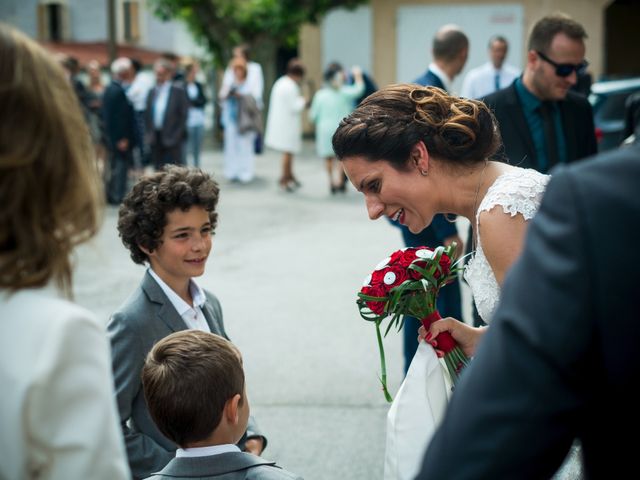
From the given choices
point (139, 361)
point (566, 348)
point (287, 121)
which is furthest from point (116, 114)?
point (566, 348)

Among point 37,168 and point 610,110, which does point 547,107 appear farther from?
point 610,110

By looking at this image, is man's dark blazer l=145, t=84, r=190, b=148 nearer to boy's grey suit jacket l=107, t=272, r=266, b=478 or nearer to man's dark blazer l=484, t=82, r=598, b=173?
man's dark blazer l=484, t=82, r=598, b=173

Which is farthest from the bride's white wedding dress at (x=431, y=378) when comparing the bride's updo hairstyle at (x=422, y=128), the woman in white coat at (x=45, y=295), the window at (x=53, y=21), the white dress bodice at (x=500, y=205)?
the window at (x=53, y=21)

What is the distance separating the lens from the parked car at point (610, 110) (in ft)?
42.1

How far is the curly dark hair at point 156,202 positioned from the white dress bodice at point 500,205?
3.89 feet

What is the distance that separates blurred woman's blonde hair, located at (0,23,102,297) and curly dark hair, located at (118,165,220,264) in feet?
6.53

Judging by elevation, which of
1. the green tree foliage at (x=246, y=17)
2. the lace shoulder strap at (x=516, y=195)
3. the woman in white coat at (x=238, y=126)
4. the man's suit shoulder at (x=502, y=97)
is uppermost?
the green tree foliage at (x=246, y=17)

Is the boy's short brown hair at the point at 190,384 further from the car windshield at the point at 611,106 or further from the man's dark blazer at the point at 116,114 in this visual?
the man's dark blazer at the point at 116,114

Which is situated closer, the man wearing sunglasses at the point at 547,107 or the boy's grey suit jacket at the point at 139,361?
the boy's grey suit jacket at the point at 139,361

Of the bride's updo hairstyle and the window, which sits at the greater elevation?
the window

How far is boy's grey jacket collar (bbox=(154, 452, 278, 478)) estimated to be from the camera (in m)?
2.68

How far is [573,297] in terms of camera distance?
1.26 metres

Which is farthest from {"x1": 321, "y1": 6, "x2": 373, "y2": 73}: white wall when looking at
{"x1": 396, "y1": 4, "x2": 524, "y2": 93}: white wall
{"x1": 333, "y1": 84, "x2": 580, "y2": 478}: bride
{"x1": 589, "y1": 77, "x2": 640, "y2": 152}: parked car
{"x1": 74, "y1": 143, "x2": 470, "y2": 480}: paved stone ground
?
{"x1": 333, "y1": 84, "x2": 580, "y2": 478}: bride

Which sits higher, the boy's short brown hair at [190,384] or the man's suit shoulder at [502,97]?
the man's suit shoulder at [502,97]
